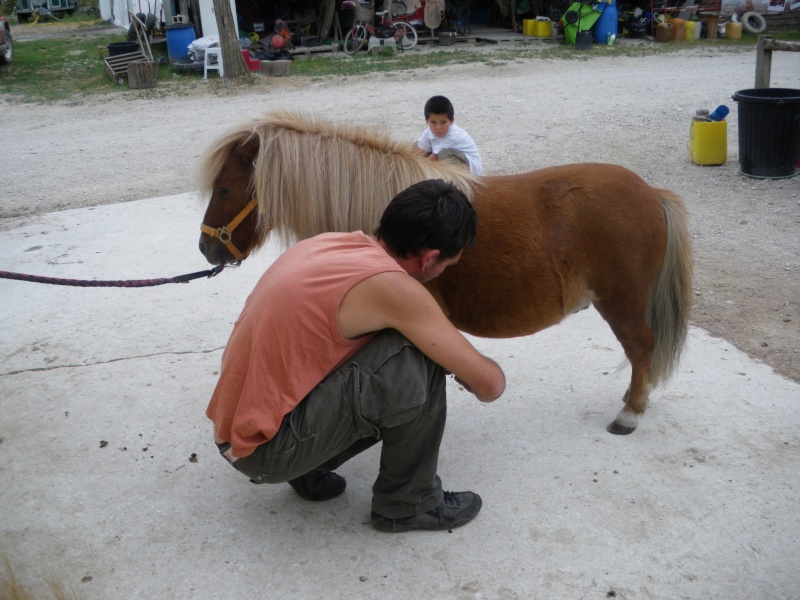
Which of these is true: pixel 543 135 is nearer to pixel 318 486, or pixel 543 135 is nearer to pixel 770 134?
pixel 770 134

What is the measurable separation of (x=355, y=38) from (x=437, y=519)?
1602 centimetres

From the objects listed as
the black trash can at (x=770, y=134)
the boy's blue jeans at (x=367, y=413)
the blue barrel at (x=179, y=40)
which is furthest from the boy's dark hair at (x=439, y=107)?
the blue barrel at (x=179, y=40)

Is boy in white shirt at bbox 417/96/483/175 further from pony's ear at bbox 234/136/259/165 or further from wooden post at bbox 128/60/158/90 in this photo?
wooden post at bbox 128/60/158/90

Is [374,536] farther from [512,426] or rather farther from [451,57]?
[451,57]

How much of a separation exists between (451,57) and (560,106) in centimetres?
598

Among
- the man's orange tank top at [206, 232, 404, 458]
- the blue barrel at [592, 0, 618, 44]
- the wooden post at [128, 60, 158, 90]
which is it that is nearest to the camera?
the man's orange tank top at [206, 232, 404, 458]

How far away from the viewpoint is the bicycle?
17.0 meters

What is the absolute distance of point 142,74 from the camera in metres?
13.6

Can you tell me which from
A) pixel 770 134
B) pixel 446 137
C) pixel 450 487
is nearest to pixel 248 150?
pixel 450 487

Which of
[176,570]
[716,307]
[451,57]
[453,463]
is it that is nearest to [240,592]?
[176,570]

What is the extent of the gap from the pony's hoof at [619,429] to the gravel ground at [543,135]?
1.00 m

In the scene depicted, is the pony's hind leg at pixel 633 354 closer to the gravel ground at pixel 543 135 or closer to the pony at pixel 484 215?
the pony at pixel 484 215

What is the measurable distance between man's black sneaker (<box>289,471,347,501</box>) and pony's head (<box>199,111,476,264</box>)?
95cm

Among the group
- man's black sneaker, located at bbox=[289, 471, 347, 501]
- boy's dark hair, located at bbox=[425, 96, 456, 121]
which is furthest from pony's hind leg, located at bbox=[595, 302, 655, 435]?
boy's dark hair, located at bbox=[425, 96, 456, 121]
